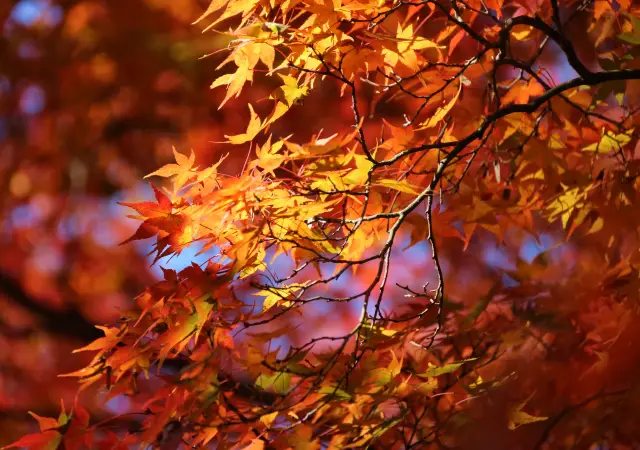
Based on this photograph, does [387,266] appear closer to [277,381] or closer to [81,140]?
[277,381]

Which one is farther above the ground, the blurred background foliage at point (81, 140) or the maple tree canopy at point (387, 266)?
the blurred background foliage at point (81, 140)

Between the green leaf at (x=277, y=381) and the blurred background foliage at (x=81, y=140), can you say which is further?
the blurred background foliage at (x=81, y=140)

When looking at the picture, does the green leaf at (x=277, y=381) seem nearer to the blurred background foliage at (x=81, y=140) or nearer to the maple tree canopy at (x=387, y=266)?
the maple tree canopy at (x=387, y=266)

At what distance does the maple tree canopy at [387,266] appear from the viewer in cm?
140

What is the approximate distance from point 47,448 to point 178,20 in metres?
3.53

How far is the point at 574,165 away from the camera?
2.05 m

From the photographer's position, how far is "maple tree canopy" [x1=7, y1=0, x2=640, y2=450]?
140 centimetres

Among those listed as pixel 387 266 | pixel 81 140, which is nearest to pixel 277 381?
pixel 387 266

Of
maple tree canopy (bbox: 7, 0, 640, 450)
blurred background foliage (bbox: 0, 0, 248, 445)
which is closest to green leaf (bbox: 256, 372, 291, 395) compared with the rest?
maple tree canopy (bbox: 7, 0, 640, 450)

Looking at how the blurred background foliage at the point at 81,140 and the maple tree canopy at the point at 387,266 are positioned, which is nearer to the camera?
the maple tree canopy at the point at 387,266

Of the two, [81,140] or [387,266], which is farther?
[81,140]

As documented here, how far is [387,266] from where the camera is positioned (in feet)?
4.89

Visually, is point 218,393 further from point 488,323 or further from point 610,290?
point 610,290

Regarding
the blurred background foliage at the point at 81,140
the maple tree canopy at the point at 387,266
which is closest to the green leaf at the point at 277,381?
the maple tree canopy at the point at 387,266
